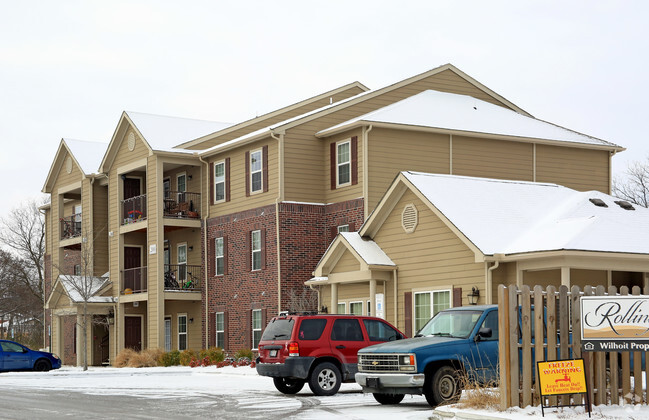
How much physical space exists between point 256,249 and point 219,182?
4.10 meters

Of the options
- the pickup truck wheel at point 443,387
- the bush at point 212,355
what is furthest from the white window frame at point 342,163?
the pickup truck wheel at point 443,387

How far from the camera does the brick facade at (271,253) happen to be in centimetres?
3759

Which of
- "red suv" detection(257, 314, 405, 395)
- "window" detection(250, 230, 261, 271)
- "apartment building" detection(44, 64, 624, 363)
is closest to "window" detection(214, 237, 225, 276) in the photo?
"apartment building" detection(44, 64, 624, 363)

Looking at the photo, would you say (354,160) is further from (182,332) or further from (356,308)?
(182,332)

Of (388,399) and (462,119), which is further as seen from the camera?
(462,119)

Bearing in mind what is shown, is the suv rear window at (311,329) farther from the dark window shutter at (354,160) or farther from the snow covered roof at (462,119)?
the dark window shutter at (354,160)

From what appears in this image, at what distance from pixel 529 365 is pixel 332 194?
2326 cm

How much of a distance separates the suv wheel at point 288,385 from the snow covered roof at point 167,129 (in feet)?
72.5


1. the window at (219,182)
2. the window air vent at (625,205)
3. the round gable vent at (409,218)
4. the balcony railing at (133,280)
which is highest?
the window at (219,182)

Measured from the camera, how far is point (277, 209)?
37.5 metres

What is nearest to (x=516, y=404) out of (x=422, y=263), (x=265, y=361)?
(x=265, y=361)

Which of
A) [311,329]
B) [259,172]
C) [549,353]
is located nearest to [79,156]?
[259,172]

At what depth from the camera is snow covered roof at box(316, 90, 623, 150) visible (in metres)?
36.6

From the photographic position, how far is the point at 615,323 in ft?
48.1
